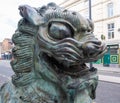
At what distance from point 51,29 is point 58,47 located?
0.31ft

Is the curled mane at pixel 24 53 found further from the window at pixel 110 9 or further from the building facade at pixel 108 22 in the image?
the window at pixel 110 9

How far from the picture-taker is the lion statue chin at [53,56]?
4.19ft

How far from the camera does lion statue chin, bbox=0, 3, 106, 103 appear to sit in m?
1.28

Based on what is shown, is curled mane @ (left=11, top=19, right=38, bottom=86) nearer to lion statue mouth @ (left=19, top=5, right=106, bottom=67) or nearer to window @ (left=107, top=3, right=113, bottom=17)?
lion statue mouth @ (left=19, top=5, right=106, bottom=67)

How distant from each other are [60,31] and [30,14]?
0.20 m

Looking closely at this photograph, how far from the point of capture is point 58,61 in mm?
1331

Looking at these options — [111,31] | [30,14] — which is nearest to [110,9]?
[111,31]

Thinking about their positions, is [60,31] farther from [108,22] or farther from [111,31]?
[108,22]

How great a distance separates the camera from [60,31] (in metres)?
1.30

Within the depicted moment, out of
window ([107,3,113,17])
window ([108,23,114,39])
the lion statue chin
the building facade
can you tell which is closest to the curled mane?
the lion statue chin

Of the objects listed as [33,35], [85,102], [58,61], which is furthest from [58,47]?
[85,102]

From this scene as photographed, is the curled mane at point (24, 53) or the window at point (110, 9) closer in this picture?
the curled mane at point (24, 53)

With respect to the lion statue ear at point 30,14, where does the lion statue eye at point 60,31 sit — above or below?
below

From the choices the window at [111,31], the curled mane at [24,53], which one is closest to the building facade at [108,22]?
the window at [111,31]
